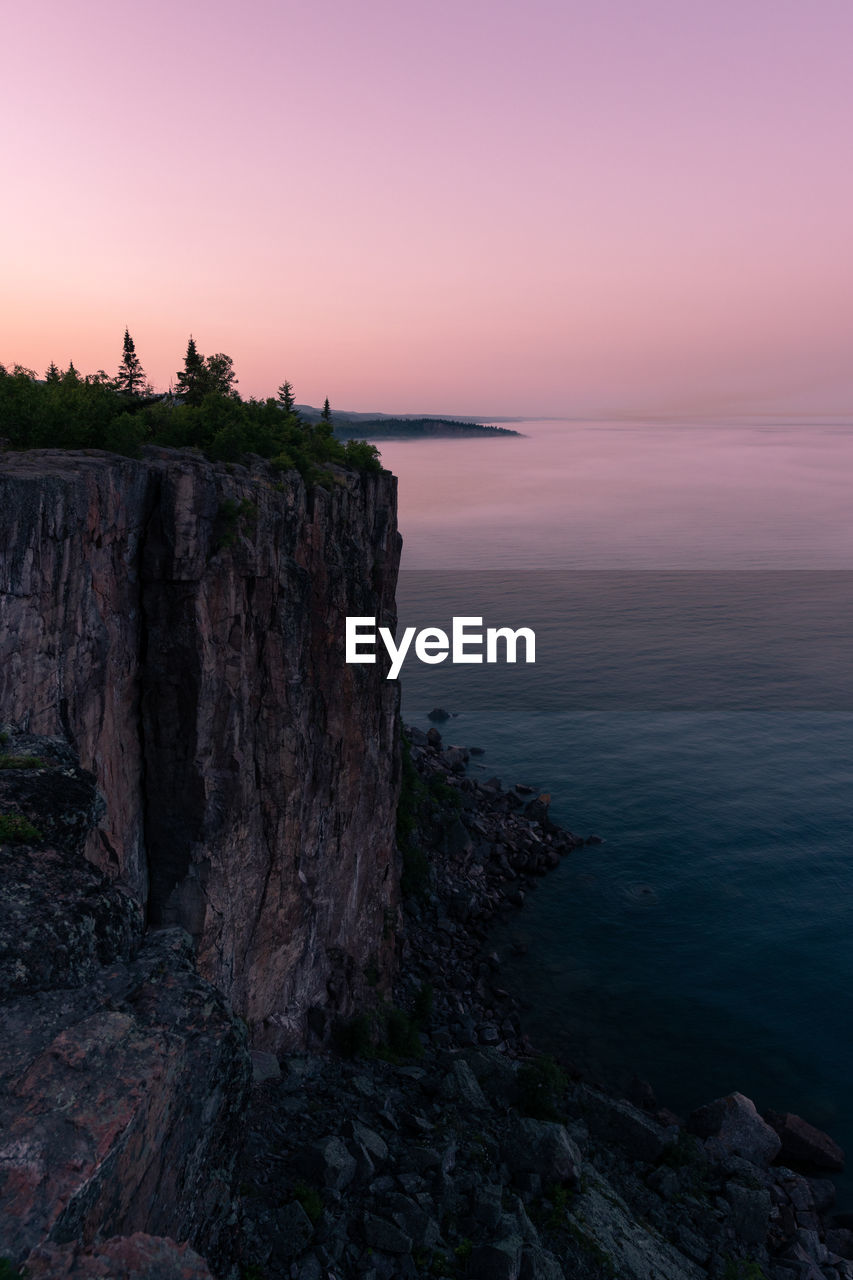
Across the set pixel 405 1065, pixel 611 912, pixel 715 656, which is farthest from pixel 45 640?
pixel 715 656

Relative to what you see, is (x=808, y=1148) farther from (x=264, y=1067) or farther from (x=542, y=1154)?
(x=264, y=1067)

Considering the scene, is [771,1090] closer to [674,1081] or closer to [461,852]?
[674,1081]

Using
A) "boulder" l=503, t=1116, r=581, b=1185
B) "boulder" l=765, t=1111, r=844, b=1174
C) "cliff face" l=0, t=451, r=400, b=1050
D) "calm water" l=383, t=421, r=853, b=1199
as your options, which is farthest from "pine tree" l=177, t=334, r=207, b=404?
"boulder" l=765, t=1111, r=844, b=1174

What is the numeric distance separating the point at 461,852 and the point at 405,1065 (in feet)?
90.8

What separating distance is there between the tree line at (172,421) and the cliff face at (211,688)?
182 centimetres

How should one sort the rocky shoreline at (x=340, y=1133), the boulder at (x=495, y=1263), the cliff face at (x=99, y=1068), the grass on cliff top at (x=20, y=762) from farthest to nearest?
the boulder at (x=495, y=1263) → the grass on cliff top at (x=20, y=762) → the rocky shoreline at (x=340, y=1133) → the cliff face at (x=99, y=1068)

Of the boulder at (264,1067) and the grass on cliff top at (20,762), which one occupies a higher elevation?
the grass on cliff top at (20,762)

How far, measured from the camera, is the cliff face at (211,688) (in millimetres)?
19750

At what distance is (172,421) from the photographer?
30734 mm

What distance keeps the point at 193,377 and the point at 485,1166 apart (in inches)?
1676

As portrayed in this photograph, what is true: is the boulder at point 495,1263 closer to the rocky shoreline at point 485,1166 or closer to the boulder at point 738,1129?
the rocky shoreline at point 485,1166

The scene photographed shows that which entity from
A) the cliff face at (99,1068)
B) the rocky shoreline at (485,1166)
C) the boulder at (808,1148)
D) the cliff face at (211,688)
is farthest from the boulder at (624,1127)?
the cliff face at (99,1068)

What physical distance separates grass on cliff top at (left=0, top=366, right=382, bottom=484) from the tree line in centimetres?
3

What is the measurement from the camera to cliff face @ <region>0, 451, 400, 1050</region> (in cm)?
1975
